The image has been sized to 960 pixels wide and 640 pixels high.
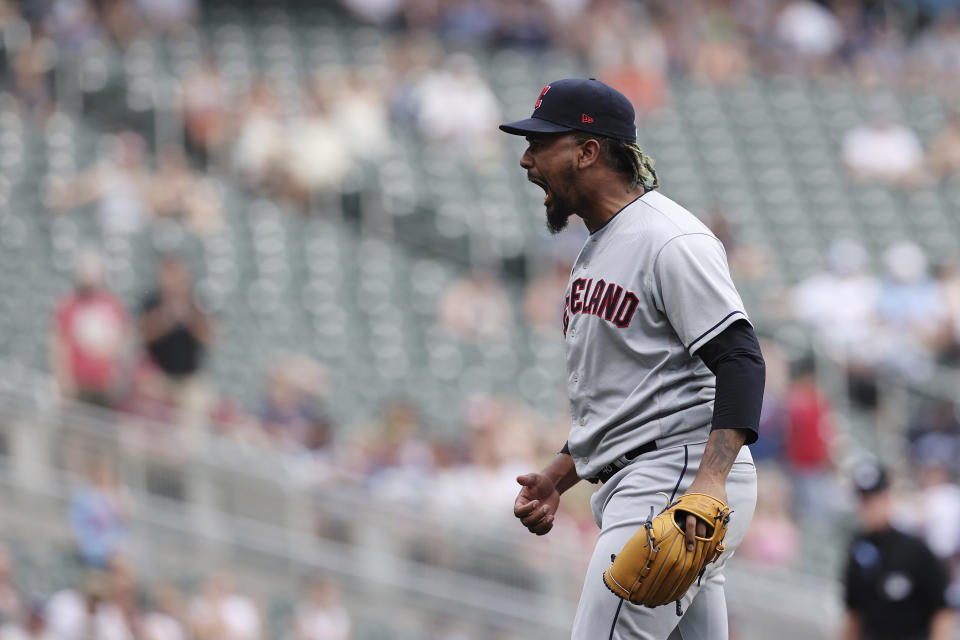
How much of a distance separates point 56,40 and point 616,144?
11262mm

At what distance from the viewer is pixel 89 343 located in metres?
9.45

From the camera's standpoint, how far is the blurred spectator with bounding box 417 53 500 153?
1420cm

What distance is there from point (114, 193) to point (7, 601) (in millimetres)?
4547

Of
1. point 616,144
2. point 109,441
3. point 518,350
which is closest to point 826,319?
point 518,350

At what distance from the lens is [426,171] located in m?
13.9

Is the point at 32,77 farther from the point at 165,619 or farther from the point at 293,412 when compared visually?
the point at 165,619

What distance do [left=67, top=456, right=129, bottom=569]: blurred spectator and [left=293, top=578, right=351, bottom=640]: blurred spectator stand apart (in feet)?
3.74

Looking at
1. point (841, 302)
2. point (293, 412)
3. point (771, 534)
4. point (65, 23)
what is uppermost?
point (65, 23)

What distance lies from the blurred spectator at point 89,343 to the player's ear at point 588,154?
21.2 feet

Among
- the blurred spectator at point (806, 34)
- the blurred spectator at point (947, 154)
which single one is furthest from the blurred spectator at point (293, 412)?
the blurred spectator at point (806, 34)

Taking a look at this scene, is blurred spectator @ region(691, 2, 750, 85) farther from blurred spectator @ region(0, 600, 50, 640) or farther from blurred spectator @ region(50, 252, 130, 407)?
blurred spectator @ region(0, 600, 50, 640)

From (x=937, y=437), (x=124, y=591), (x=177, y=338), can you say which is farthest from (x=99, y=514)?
(x=937, y=437)

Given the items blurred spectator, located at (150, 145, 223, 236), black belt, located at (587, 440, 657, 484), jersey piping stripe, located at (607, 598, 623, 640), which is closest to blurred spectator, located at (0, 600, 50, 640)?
blurred spectator, located at (150, 145, 223, 236)

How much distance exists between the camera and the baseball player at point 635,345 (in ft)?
10.7
